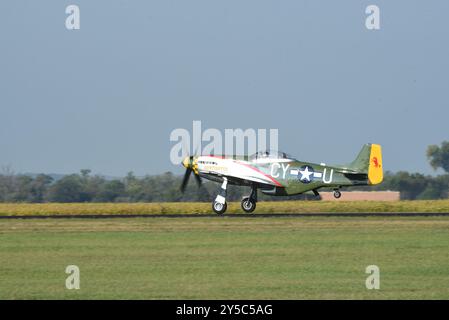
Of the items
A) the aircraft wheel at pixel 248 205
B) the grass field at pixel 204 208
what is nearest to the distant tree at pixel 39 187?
the grass field at pixel 204 208

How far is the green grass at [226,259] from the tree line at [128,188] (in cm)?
4314

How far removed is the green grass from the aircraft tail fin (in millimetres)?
8186

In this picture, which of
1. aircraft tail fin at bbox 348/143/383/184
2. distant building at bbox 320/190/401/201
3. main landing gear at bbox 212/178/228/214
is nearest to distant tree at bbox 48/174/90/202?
distant building at bbox 320/190/401/201

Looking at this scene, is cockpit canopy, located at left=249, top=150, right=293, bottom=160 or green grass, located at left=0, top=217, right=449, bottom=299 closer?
green grass, located at left=0, top=217, right=449, bottom=299

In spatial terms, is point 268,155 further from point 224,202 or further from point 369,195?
point 369,195

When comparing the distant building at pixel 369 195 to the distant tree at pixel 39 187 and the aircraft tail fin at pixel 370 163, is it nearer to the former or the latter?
the distant tree at pixel 39 187

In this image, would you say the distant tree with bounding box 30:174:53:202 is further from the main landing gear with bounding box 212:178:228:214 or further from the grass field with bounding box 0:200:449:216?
the main landing gear with bounding box 212:178:228:214

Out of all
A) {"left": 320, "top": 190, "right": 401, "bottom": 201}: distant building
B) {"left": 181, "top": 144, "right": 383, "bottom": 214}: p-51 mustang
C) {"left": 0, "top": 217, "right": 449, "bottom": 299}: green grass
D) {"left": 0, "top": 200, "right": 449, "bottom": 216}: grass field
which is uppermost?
{"left": 181, "top": 144, "right": 383, "bottom": 214}: p-51 mustang

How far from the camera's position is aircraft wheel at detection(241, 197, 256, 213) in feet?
146

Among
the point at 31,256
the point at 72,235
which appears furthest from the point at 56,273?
the point at 72,235

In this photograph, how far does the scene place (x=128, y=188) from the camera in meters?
81.6

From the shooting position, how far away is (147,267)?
69.6 ft
